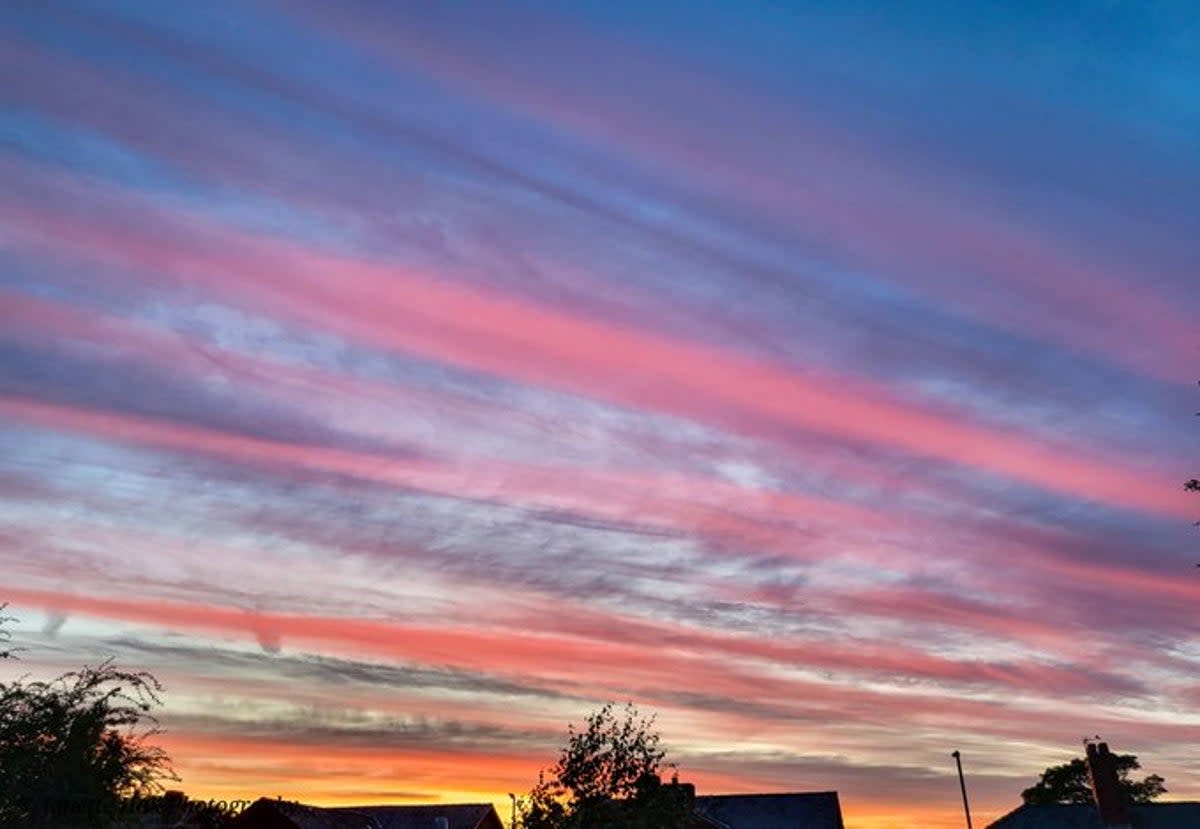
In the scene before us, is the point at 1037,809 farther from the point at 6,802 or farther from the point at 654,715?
the point at 6,802

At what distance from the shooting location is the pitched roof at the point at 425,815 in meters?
92.6

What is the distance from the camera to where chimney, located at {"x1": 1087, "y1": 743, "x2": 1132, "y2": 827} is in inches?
2719

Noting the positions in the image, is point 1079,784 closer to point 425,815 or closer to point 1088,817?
point 1088,817

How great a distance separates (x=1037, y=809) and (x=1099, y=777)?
576 centimetres

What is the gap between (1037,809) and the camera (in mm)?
73875

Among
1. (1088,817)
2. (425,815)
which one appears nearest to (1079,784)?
(1088,817)

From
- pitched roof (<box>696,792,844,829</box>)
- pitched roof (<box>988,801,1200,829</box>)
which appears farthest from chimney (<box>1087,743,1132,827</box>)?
pitched roof (<box>696,792,844,829</box>)

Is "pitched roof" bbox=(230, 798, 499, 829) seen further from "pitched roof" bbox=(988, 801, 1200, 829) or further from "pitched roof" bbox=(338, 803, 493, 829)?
"pitched roof" bbox=(988, 801, 1200, 829)

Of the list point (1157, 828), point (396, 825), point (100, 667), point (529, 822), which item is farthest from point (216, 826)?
point (1157, 828)

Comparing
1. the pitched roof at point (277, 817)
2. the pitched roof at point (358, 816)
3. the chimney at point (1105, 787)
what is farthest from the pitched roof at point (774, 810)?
the pitched roof at point (277, 817)

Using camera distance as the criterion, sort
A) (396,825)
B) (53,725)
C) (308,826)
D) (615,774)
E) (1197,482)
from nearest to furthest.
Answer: (1197,482) → (53,725) → (615,774) → (308,826) → (396,825)

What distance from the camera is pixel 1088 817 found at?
71312 millimetres

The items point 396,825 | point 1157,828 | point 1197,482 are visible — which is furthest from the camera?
point 396,825

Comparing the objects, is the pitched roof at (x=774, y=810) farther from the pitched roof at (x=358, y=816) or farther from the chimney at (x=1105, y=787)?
the pitched roof at (x=358, y=816)
